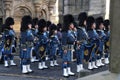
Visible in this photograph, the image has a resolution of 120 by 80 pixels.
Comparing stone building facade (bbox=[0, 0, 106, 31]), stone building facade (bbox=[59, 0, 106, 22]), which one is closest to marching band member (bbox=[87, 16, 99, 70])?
stone building facade (bbox=[0, 0, 106, 31])

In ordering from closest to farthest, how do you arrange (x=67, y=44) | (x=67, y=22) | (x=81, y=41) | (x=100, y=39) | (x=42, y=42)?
1. (x=67, y=44)
2. (x=67, y=22)
3. (x=81, y=41)
4. (x=42, y=42)
5. (x=100, y=39)

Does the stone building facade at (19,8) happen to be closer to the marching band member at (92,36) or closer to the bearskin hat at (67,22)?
the marching band member at (92,36)

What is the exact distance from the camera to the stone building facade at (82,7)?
22.3m

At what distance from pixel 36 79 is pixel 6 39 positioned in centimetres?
254

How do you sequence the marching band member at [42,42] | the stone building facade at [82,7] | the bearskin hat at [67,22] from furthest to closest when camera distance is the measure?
the stone building facade at [82,7], the marching band member at [42,42], the bearskin hat at [67,22]

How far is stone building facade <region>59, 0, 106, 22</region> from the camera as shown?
73.0ft

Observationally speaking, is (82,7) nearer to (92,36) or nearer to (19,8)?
(19,8)

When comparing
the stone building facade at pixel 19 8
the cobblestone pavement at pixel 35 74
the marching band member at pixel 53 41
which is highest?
the stone building facade at pixel 19 8

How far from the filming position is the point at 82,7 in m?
24.1

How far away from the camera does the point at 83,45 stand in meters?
10.7

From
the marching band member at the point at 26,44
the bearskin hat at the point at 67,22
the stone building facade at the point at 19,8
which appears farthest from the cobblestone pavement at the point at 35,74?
the stone building facade at the point at 19,8

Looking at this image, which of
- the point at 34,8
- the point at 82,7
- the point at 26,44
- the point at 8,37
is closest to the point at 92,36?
the point at 26,44

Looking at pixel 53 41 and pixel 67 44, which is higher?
pixel 67 44

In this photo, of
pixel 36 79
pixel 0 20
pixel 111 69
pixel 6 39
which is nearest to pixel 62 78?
pixel 36 79
